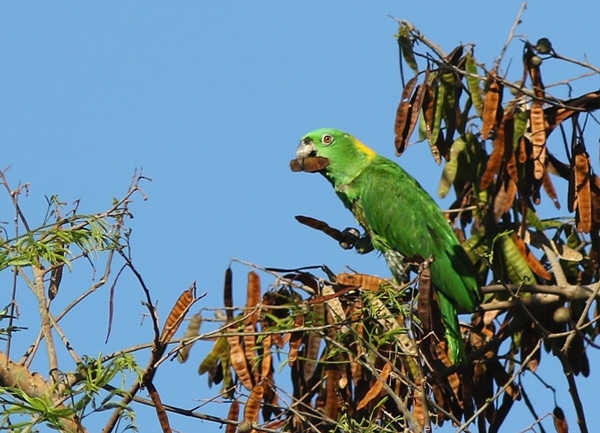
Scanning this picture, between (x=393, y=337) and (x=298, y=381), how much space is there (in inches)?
36.6

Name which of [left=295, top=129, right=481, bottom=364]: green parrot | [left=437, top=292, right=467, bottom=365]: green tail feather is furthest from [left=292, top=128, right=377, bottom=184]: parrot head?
[left=437, top=292, right=467, bottom=365]: green tail feather

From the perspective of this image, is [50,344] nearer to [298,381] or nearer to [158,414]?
[158,414]

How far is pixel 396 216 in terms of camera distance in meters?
6.79

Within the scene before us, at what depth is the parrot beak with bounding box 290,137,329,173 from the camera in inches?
272

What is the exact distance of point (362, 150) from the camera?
7.38 metres

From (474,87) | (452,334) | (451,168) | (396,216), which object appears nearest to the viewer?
(474,87)

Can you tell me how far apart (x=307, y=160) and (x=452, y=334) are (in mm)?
1669

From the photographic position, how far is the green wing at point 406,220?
639 centimetres

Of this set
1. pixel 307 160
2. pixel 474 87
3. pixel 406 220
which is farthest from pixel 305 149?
pixel 474 87

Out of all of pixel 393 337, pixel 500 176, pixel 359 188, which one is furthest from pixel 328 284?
pixel 359 188

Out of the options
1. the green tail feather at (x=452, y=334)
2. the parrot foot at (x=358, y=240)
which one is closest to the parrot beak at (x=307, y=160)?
the parrot foot at (x=358, y=240)

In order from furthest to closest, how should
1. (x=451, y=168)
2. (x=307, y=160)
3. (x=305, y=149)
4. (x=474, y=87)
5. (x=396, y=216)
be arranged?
(x=305, y=149)
(x=307, y=160)
(x=396, y=216)
(x=451, y=168)
(x=474, y=87)

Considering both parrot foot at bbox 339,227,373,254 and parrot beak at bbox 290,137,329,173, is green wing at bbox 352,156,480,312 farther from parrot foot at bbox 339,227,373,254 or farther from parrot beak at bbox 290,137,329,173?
parrot beak at bbox 290,137,329,173

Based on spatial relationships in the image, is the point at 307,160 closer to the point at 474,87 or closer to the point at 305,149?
the point at 305,149
